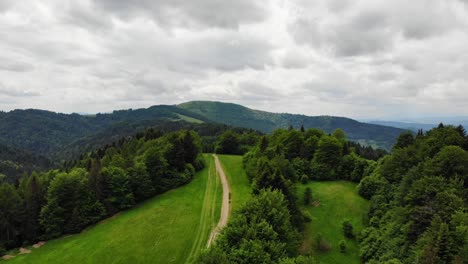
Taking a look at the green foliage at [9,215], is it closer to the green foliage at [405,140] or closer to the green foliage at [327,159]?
the green foliage at [327,159]

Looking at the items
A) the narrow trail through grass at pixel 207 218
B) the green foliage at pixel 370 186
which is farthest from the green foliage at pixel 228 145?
the green foliage at pixel 370 186

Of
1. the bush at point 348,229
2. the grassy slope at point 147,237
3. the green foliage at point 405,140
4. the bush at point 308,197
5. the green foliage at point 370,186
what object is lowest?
the grassy slope at point 147,237

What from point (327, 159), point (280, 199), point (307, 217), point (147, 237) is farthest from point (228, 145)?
point (280, 199)

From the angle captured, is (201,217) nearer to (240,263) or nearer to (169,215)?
(169,215)

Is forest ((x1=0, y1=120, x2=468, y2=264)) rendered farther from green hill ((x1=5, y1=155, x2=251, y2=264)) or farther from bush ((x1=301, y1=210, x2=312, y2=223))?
green hill ((x1=5, y1=155, x2=251, y2=264))

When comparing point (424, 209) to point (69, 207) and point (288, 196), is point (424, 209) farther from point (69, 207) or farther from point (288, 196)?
point (69, 207)

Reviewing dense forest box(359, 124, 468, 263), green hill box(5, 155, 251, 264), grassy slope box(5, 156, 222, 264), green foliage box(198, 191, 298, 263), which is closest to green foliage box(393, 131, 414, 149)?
dense forest box(359, 124, 468, 263)
